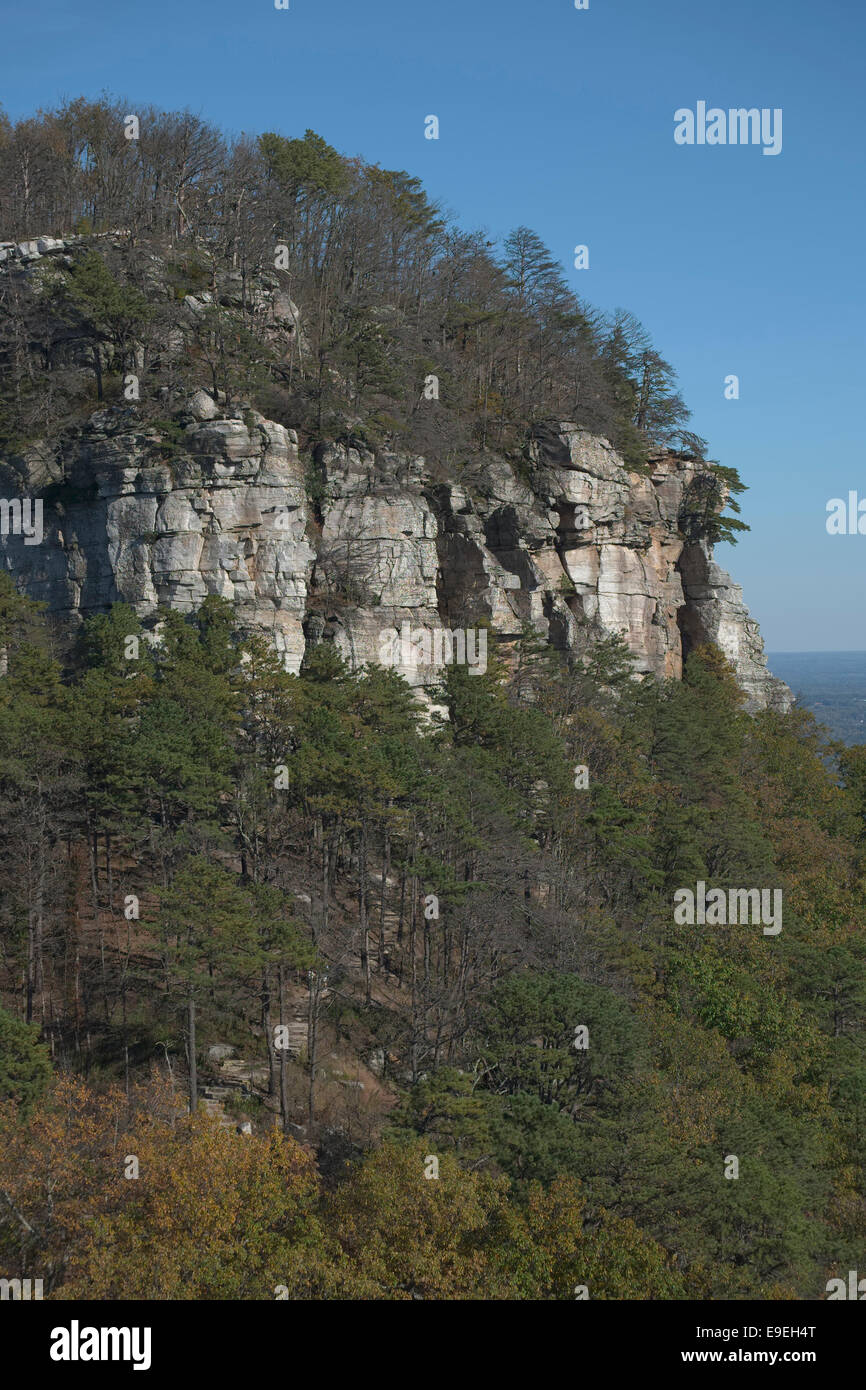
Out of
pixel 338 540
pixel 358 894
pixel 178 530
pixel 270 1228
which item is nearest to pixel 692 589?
pixel 338 540

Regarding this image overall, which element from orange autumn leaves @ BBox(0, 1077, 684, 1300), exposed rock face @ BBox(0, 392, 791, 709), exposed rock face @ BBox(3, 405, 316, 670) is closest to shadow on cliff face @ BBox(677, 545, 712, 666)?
exposed rock face @ BBox(0, 392, 791, 709)

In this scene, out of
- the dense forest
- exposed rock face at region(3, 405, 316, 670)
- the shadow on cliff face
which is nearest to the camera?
the dense forest

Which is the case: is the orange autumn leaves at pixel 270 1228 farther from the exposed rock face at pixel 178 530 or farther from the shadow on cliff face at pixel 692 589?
the shadow on cliff face at pixel 692 589

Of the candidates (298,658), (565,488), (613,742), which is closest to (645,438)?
(565,488)

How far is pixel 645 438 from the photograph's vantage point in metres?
64.8

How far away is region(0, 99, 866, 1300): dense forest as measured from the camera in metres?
19.3

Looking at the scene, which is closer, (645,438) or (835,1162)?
(835,1162)

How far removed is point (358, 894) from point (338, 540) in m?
16.4

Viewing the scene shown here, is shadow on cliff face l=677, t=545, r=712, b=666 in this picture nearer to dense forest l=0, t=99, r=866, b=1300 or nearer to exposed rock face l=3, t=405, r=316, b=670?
dense forest l=0, t=99, r=866, b=1300

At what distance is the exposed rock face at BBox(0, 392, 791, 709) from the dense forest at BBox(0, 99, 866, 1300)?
183 centimetres

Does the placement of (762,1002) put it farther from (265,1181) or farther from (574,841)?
(265,1181)

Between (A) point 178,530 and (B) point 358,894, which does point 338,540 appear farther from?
(B) point 358,894

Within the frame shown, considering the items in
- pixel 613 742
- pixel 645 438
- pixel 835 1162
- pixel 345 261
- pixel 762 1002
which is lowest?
pixel 835 1162

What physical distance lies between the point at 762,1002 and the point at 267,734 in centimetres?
1660
